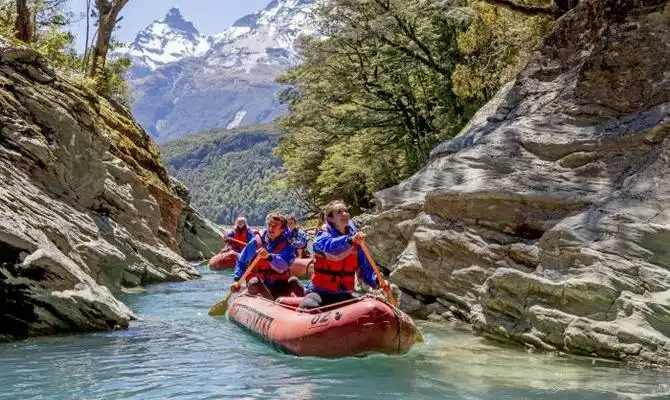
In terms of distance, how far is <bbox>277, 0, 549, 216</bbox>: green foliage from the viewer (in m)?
18.8

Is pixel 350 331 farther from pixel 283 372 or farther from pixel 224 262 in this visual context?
pixel 224 262

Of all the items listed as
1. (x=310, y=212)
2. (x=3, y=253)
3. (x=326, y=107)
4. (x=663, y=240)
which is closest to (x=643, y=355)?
(x=663, y=240)

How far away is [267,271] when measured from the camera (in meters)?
11.7

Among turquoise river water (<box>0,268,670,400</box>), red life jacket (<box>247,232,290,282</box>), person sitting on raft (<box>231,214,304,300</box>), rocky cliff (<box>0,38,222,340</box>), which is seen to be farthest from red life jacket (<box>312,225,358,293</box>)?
rocky cliff (<box>0,38,222,340</box>)

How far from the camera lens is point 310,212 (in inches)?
1688

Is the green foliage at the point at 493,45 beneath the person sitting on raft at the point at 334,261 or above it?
above

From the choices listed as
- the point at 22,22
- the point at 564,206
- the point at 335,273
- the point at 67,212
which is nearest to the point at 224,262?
the point at 67,212

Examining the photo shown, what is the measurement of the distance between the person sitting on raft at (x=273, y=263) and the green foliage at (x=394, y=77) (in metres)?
7.59

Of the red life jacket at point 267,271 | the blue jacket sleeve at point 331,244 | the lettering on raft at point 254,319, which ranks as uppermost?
the blue jacket sleeve at point 331,244

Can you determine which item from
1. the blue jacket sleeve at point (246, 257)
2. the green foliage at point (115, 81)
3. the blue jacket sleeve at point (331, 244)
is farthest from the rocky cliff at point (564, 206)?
the green foliage at point (115, 81)

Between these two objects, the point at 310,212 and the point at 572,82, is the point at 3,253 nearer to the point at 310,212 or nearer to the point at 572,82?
the point at 572,82

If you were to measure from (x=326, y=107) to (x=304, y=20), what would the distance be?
4.98 m

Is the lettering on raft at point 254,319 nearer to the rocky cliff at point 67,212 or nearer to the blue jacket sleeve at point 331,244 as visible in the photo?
the blue jacket sleeve at point 331,244

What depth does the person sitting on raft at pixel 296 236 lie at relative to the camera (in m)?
12.4
